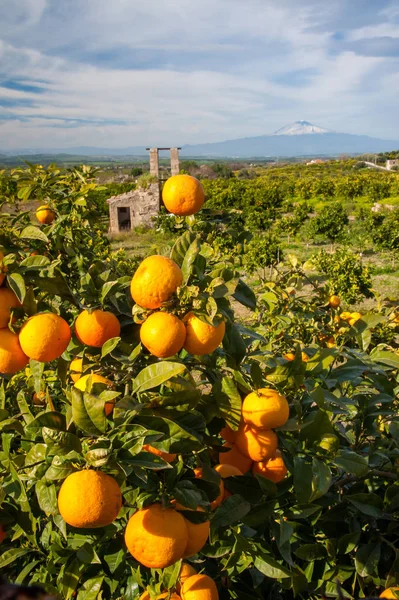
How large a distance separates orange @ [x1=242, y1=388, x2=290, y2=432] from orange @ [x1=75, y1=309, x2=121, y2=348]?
322 millimetres

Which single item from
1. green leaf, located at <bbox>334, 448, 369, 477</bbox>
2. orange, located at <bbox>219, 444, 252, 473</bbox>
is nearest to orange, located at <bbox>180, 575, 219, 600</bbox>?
orange, located at <bbox>219, 444, 252, 473</bbox>

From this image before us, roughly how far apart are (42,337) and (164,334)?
0.81 ft

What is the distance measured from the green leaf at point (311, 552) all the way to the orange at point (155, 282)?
27.5 inches

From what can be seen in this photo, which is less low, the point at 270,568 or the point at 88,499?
the point at 88,499

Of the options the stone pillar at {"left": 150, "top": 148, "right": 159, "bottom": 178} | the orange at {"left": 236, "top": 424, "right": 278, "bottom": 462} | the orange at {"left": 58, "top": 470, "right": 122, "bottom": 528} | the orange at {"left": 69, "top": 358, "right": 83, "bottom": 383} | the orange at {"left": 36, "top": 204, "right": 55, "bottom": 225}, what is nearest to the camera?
the orange at {"left": 58, "top": 470, "right": 122, "bottom": 528}

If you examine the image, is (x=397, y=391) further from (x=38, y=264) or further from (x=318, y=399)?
(x=38, y=264)

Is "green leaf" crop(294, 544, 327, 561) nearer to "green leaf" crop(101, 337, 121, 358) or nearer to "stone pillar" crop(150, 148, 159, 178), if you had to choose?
"green leaf" crop(101, 337, 121, 358)

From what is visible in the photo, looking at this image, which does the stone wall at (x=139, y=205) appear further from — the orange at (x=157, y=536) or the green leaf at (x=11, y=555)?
the orange at (x=157, y=536)

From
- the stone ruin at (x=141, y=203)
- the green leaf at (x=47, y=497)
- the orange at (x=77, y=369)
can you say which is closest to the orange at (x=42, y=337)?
the orange at (x=77, y=369)

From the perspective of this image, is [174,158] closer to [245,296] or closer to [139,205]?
[139,205]

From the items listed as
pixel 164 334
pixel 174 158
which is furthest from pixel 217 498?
pixel 174 158

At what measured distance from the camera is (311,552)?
1035 millimetres

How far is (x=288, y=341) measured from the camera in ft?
5.59

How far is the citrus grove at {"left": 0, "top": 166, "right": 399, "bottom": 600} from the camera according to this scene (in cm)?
72
